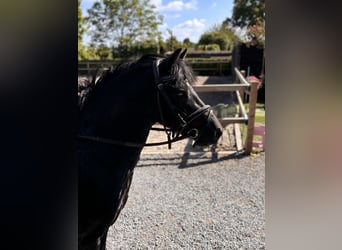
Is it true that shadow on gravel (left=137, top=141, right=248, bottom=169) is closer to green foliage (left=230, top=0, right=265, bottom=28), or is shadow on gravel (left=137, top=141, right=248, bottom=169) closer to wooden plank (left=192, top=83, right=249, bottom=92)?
wooden plank (left=192, top=83, right=249, bottom=92)

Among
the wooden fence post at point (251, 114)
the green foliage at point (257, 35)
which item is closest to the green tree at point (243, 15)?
the green foliage at point (257, 35)

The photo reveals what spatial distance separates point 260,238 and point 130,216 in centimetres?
144

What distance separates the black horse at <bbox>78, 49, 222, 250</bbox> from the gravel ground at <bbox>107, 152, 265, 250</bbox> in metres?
1.25

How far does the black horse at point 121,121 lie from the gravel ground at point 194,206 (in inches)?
49.1

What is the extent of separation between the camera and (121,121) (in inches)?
69.1

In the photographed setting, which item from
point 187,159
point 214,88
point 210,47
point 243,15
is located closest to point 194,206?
point 187,159

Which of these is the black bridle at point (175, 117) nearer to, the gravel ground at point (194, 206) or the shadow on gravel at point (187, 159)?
the gravel ground at point (194, 206)

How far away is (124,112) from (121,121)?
56 mm

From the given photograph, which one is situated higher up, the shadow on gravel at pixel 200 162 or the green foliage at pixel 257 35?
the green foliage at pixel 257 35

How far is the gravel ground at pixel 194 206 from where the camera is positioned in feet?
9.49

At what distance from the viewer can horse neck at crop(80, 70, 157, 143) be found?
1.75 metres

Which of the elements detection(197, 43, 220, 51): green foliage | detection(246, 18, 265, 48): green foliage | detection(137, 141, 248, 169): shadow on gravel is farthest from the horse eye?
detection(197, 43, 220, 51): green foliage

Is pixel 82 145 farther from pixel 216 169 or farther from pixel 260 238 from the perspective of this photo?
pixel 216 169
